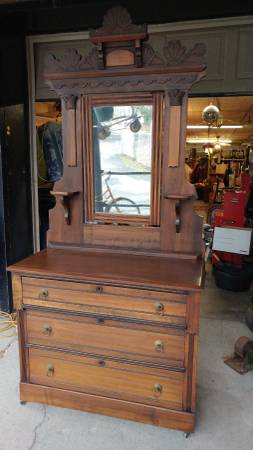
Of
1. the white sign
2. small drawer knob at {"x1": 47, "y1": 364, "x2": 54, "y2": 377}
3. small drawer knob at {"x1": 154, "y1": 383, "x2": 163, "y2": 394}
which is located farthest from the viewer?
the white sign

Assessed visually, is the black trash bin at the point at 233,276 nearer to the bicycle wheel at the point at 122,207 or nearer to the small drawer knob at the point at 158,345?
the bicycle wheel at the point at 122,207

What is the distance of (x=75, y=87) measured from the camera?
1780mm

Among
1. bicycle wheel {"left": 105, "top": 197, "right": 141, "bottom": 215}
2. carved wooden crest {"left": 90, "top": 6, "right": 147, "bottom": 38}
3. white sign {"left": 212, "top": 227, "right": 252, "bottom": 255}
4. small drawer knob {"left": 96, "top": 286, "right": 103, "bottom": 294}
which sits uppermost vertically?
carved wooden crest {"left": 90, "top": 6, "right": 147, "bottom": 38}

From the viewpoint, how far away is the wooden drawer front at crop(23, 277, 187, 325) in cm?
148

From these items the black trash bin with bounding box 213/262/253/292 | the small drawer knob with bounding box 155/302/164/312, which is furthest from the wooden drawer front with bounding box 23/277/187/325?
the black trash bin with bounding box 213/262/253/292

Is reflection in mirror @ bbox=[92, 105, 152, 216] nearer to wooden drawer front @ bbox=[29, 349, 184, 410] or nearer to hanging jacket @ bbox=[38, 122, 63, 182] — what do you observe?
wooden drawer front @ bbox=[29, 349, 184, 410]

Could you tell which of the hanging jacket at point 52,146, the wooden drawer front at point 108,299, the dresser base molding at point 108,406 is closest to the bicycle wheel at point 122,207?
the wooden drawer front at point 108,299

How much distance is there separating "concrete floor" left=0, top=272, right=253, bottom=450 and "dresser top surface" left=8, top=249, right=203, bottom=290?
79cm

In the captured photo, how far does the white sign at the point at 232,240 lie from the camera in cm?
324

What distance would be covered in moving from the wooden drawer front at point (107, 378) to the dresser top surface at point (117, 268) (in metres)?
0.45

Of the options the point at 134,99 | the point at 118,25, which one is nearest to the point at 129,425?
the point at 134,99

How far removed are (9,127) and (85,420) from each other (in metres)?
2.21

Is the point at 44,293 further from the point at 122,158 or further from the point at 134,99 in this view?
the point at 134,99

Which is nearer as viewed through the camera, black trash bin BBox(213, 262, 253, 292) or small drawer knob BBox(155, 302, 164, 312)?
small drawer knob BBox(155, 302, 164, 312)
